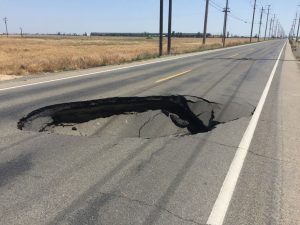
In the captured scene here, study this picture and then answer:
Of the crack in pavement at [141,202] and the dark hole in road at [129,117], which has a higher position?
the crack in pavement at [141,202]

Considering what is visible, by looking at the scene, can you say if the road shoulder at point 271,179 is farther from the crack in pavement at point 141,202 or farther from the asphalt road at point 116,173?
the crack in pavement at point 141,202

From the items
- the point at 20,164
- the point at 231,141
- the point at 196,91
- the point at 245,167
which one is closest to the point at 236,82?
the point at 196,91

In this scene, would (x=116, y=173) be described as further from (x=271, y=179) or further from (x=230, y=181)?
(x=271, y=179)

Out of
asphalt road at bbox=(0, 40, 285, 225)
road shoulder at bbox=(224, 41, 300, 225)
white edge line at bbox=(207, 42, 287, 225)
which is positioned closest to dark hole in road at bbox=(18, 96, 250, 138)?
asphalt road at bbox=(0, 40, 285, 225)

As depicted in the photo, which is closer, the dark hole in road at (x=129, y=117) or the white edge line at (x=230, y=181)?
the white edge line at (x=230, y=181)

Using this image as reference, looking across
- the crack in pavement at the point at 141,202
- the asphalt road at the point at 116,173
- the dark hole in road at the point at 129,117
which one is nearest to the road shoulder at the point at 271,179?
the asphalt road at the point at 116,173

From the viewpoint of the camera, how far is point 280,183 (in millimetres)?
4777

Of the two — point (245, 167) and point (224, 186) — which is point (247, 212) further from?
point (245, 167)

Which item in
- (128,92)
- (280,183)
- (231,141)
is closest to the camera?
(280,183)

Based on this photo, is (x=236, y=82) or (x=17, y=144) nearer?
(x=17, y=144)

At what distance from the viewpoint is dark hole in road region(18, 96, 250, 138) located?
792cm

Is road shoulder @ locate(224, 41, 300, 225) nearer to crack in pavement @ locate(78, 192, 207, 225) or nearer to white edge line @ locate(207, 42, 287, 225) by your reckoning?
white edge line @ locate(207, 42, 287, 225)

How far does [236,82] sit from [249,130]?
787cm

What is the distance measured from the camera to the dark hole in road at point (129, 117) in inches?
312
